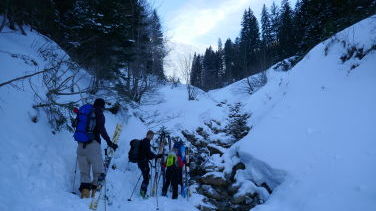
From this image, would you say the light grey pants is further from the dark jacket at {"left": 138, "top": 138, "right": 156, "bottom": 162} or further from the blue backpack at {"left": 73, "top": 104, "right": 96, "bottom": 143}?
the dark jacket at {"left": 138, "top": 138, "right": 156, "bottom": 162}

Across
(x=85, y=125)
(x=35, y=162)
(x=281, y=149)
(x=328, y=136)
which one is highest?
(x=85, y=125)

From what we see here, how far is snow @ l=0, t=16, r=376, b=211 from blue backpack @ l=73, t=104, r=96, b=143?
39.3 inches

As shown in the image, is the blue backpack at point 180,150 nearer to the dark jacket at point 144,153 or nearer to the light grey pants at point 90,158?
the dark jacket at point 144,153

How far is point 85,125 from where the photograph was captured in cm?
657

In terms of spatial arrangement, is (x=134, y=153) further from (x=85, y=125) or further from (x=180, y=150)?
(x=85, y=125)

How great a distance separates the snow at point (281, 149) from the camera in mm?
5818

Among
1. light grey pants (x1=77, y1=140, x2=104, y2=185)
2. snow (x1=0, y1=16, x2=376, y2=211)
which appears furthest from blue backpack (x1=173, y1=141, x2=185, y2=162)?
light grey pants (x1=77, y1=140, x2=104, y2=185)

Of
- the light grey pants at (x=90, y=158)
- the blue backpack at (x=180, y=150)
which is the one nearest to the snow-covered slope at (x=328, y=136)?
the blue backpack at (x=180, y=150)

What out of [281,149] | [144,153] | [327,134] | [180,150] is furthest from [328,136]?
[144,153]

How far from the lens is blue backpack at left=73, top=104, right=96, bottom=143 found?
21.4 feet

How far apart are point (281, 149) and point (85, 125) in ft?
21.8

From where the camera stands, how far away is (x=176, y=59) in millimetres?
32938

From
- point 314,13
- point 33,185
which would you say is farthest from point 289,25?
point 33,185

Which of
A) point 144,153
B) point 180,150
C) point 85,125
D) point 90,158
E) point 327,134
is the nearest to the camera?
point 85,125
